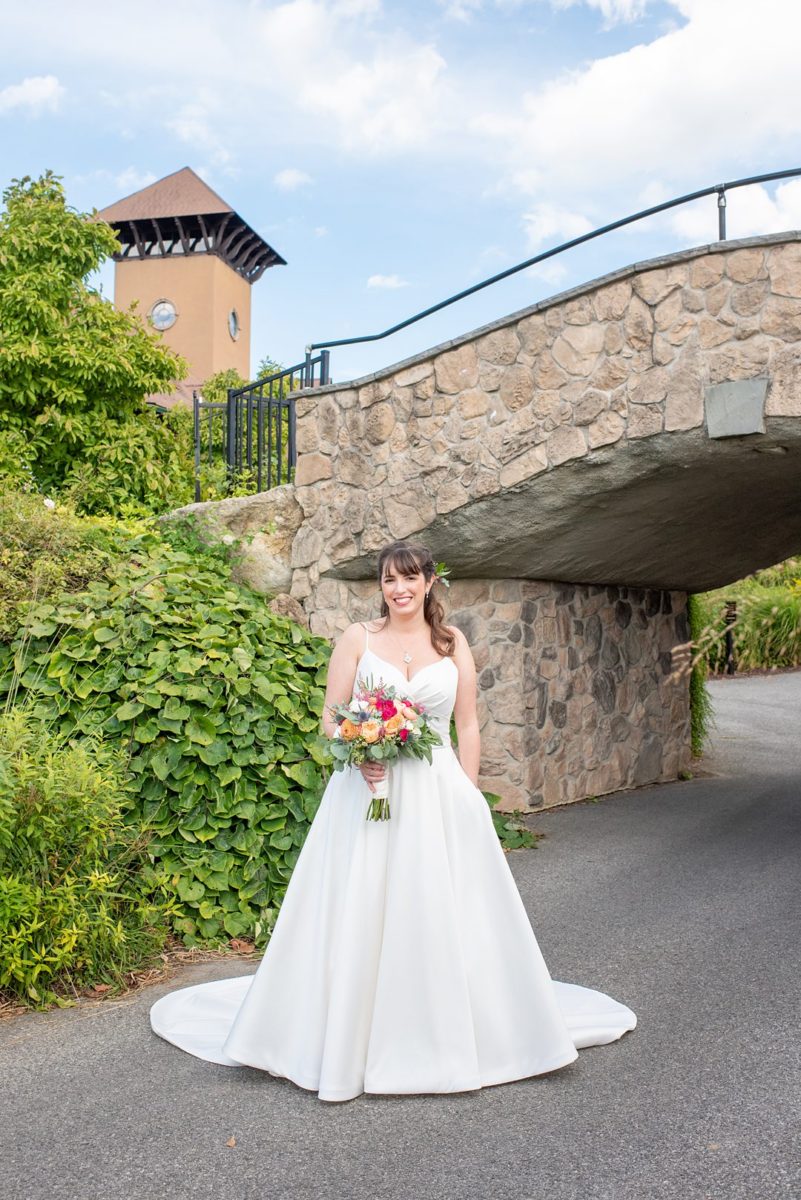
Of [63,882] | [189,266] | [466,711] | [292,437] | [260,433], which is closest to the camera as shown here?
[466,711]

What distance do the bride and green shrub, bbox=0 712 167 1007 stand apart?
3.17 feet

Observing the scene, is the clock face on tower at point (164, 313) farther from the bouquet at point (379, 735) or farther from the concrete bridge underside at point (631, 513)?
the bouquet at point (379, 735)

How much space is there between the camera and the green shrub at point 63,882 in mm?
4430

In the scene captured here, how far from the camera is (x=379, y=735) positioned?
3.53 meters

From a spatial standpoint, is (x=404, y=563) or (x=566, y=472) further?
(x=566, y=472)

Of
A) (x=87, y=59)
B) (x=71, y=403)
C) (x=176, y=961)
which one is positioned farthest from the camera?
(x=87, y=59)

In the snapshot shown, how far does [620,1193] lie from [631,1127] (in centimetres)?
40

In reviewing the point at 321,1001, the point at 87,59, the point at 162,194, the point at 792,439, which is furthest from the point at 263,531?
the point at 162,194

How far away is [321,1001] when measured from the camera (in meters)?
3.51

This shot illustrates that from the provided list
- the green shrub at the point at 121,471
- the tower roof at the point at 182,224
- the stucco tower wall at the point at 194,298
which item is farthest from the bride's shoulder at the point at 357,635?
the tower roof at the point at 182,224

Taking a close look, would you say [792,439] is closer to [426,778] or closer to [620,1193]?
[426,778]

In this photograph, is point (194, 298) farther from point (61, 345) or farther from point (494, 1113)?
point (494, 1113)

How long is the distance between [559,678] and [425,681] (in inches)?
206

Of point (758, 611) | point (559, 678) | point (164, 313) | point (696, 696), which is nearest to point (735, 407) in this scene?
point (559, 678)
